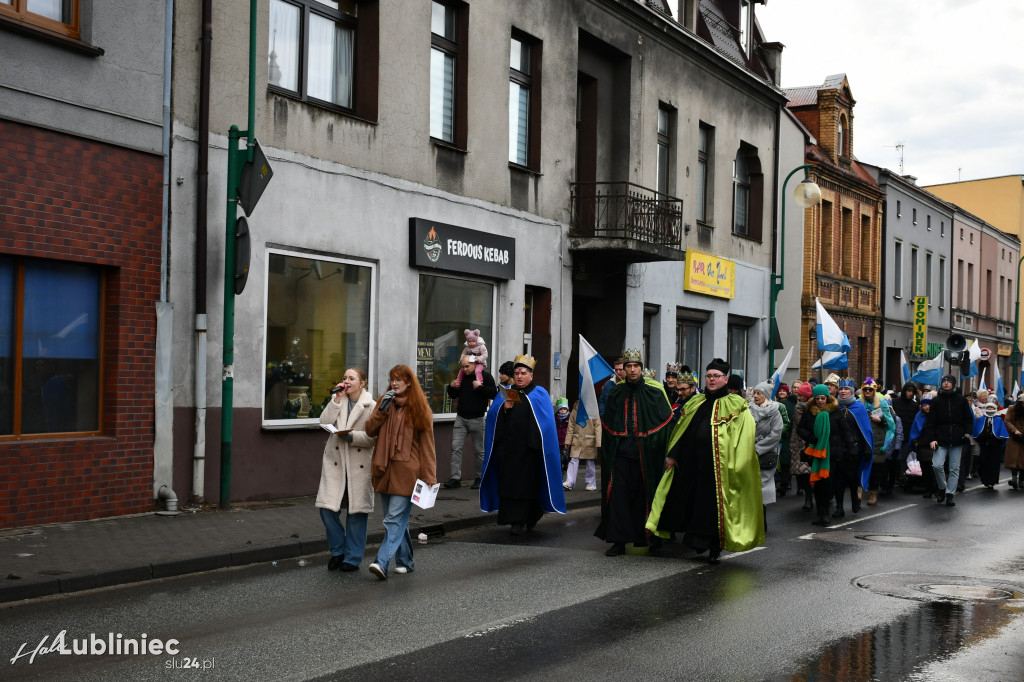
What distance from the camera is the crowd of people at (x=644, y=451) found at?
366 inches

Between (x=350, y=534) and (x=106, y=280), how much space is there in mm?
4513

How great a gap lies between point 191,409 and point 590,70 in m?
11.5

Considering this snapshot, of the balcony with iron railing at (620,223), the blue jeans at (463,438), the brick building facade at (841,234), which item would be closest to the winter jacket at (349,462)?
the blue jeans at (463,438)

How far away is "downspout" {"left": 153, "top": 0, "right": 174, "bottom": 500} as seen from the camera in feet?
40.6

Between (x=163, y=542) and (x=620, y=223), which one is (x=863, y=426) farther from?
(x=163, y=542)

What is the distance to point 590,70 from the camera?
21.4 m

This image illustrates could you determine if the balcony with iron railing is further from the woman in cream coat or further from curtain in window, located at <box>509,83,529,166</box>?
the woman in cream coat

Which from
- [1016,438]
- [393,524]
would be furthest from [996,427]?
[393,524]

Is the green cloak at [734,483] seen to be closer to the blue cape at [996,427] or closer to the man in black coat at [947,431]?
the man in black coat at [947,431]

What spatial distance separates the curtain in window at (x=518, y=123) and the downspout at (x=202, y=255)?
6.72 m

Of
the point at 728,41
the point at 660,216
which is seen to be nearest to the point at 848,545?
the point at 660,216

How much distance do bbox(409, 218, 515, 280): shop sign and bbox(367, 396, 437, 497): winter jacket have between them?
279 inches

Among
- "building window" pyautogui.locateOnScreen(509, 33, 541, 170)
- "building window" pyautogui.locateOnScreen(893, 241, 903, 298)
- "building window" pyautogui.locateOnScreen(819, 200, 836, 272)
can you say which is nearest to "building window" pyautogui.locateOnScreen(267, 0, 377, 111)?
"building window" pyautogui.locateOnScreen(509, 33, 541, 170)

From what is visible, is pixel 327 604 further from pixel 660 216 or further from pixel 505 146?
pixel 660 216
